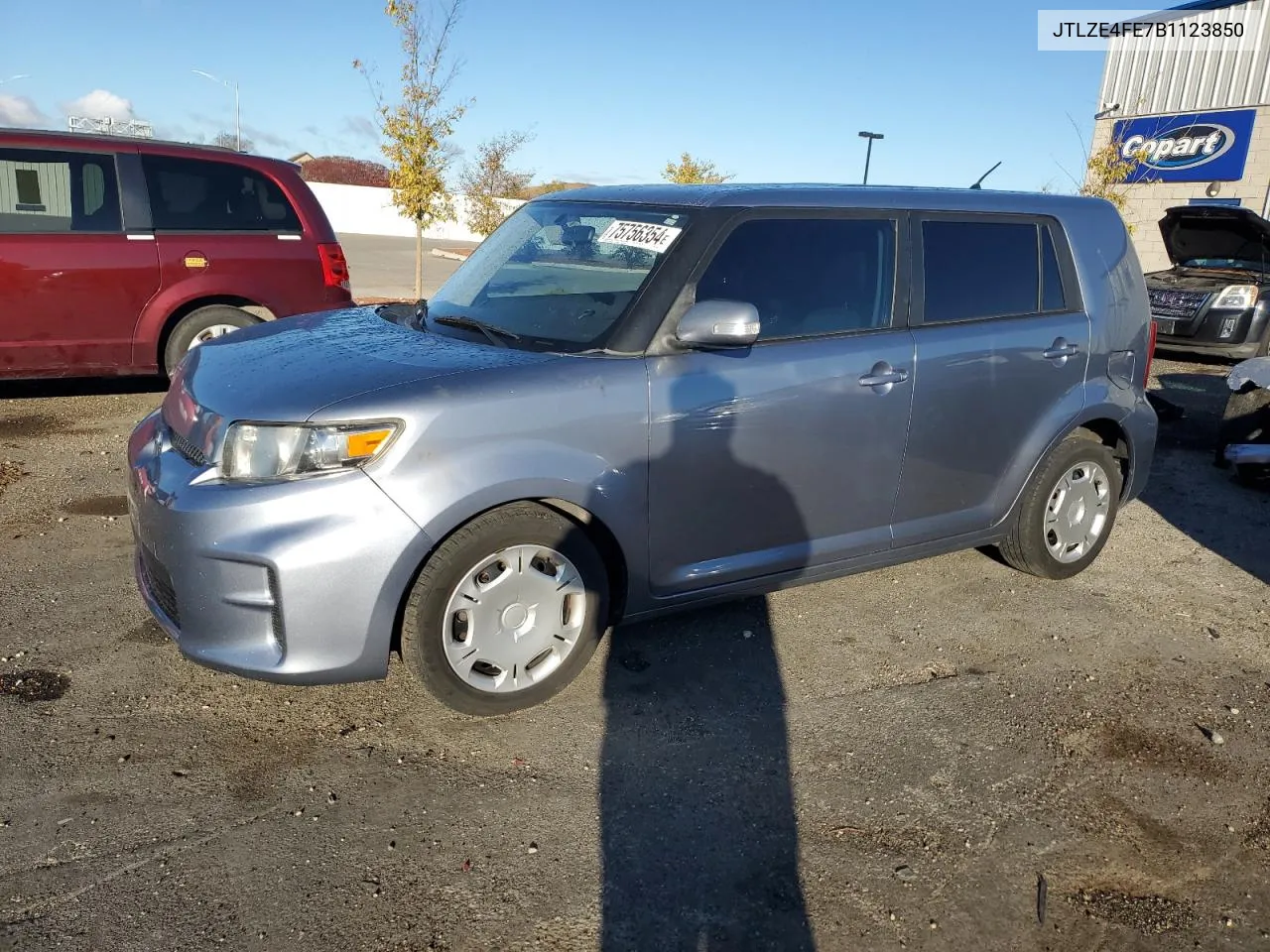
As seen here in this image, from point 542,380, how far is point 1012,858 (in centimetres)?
202

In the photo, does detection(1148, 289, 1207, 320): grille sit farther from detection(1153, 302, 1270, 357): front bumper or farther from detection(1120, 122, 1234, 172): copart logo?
detection(1120, 122, 1234, 172): copart logo

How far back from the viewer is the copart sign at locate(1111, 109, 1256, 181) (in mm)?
21953

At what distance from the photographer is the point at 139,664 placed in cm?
359

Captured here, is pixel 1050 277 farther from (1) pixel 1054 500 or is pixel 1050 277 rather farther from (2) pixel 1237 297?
(2) pixel 1237 297

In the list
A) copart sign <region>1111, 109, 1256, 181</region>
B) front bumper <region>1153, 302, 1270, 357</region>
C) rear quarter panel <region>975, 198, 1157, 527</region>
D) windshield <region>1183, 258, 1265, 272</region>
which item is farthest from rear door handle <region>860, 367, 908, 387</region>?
copart sign <region>1111, 109, 1256, 181</region>

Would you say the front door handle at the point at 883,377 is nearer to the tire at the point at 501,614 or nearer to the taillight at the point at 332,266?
the tire at the point at 501,614

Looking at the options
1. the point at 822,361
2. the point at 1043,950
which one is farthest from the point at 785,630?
the point at 1043,950

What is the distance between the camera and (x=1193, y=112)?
22844 millimetres

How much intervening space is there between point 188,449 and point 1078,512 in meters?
4.03

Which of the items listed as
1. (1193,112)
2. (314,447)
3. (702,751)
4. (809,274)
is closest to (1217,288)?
(809,274)

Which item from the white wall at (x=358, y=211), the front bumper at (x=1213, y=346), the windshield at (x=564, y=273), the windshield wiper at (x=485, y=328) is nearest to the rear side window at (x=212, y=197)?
the windshield at (x=564, y=273)

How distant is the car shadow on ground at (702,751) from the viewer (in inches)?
98.9

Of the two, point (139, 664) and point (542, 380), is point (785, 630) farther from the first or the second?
point (139, 664)

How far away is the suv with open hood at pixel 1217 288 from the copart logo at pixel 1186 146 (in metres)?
12.2
